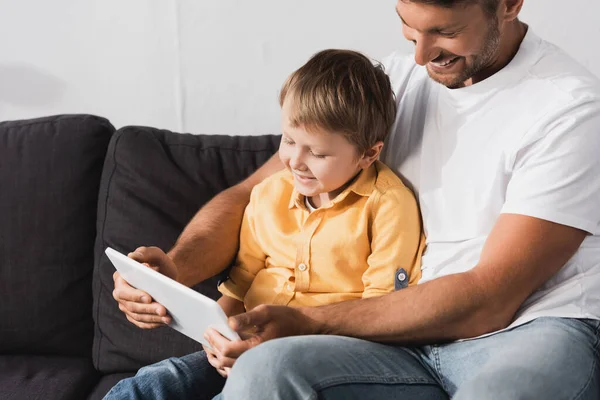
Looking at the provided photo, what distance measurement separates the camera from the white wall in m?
2.48

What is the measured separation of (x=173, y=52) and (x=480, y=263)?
1.30m

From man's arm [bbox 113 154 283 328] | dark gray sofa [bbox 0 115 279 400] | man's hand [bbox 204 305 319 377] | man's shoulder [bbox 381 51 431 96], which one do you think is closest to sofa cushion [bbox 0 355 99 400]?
dark gray sofa [bbox 0 115 279 400]

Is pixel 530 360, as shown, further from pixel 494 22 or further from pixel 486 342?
pixel 494 22

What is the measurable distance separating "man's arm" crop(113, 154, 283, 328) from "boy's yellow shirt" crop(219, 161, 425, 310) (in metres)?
0.09

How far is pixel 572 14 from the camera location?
2.28m

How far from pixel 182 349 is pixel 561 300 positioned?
859 mm

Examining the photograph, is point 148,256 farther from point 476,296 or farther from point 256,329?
point 476,296

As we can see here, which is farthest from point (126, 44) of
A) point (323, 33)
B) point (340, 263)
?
point (340, 263)

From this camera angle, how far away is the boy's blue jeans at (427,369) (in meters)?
1.43

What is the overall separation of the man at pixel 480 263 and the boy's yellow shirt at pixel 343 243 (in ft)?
0.21

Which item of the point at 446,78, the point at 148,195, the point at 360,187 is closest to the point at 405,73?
the point at 446,78

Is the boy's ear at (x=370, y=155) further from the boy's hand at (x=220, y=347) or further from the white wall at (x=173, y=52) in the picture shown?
the white wall at (x=173, y=52)

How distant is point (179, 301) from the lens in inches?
60.4

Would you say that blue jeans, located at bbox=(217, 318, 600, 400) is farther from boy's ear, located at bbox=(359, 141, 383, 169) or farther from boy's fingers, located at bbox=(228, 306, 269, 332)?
boy's ear, located at bbox=(359, 141, 383, 169)
